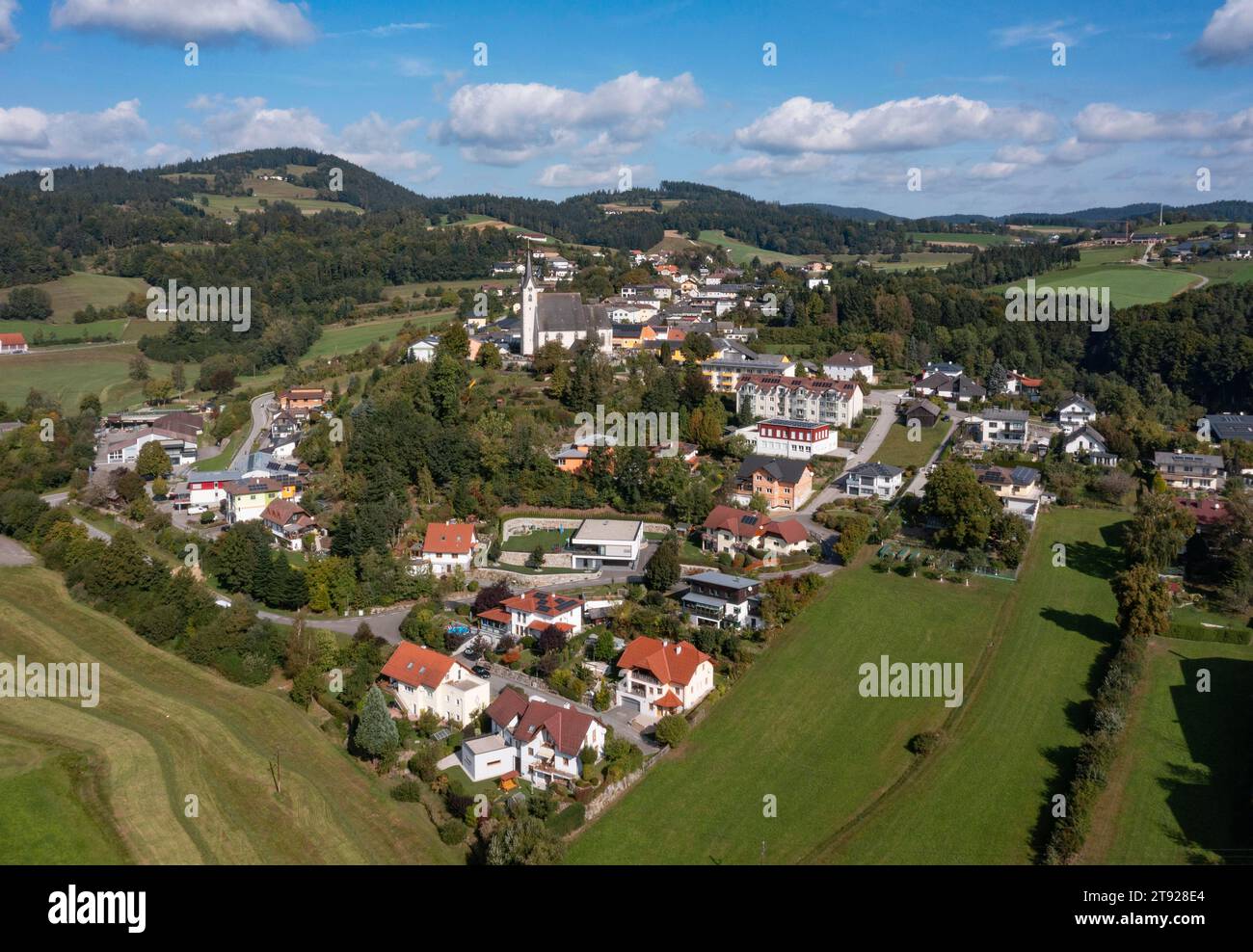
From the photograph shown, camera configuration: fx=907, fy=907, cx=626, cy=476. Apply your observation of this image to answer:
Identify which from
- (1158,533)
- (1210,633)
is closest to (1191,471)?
(1158,533)

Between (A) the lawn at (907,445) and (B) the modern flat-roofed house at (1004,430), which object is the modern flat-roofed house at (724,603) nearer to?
(A) the lawn at (907,445)

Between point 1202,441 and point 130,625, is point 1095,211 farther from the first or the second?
point 130,625

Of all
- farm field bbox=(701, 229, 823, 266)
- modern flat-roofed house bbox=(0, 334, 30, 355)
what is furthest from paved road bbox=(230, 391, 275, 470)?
farm field bbox=(701, 229, 823, 266)

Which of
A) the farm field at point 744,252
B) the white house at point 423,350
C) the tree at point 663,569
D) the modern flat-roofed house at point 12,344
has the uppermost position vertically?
the farm field at point 744,252

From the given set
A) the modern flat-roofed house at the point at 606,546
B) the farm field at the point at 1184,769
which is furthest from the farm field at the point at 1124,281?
the modern flat-roofed house at the point at 606,546

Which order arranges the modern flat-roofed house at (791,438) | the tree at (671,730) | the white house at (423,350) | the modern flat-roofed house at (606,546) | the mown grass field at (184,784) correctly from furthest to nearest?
the white house at (423,350) < the modern flat-roofed house at (791,438) < the modern flat-roofed house at (606,546) < the tree at (671,730) < the mown grass field at (184,784)

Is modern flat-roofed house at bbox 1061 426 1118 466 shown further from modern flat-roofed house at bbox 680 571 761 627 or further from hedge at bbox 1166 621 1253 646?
modern flat-roofed house at bbox 680 571 761 627

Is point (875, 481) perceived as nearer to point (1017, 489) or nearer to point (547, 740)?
point (1017, 489)

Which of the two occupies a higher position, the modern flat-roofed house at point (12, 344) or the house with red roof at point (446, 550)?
the modern flat-roofed house at point (12, 344)

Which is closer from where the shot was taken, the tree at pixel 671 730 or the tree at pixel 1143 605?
the tree at pixel 671 730
